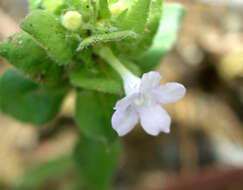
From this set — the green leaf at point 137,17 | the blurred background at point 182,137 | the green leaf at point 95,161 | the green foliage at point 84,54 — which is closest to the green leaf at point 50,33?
the green foliage at point 84,54

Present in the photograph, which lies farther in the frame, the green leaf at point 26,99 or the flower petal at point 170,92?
the green leaf at point 26,99

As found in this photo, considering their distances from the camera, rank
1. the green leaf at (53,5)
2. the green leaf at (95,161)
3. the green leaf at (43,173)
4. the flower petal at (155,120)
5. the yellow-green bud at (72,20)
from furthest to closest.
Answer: the green leaf at (43,173) < the green leaf at (95,161) < the green leaf at (53,5) < the yellow-green bud at (72,20) < the flower petal at (155,120)

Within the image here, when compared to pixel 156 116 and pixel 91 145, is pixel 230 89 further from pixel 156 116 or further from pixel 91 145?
pixel 156 116

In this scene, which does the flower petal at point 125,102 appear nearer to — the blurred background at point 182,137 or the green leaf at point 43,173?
the blurred background at point 182,137

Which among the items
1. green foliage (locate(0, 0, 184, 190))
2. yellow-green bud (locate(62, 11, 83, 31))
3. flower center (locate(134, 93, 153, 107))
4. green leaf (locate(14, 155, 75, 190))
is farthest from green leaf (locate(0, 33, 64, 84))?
green leaf (locate(14, 155, 75, 190))

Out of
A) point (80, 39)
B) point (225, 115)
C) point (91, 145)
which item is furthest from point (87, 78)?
point (225, 115)

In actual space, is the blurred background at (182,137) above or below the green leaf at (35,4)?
below

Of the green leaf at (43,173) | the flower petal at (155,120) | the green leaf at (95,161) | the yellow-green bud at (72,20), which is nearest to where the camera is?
the flower petal at (155,120)

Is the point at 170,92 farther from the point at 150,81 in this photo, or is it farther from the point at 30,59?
the point at 30,59
